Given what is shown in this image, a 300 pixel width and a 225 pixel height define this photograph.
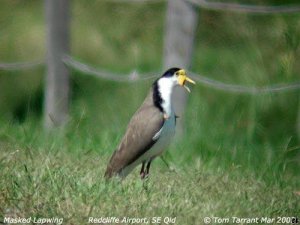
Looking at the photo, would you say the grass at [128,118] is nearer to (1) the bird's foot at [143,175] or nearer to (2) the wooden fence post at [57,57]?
(1) the bird's foot at [143,175]

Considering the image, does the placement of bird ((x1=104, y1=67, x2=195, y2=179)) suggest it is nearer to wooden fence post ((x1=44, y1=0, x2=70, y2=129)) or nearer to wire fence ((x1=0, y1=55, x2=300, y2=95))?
wire fence ((x1=0, y1=55, x2=300, y2=95))

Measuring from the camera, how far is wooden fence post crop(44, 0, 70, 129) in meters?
7.12

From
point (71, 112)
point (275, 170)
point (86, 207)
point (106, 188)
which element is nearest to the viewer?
point (86, 207)

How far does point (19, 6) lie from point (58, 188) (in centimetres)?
567

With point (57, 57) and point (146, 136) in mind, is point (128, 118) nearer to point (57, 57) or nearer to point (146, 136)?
point (57, 57)

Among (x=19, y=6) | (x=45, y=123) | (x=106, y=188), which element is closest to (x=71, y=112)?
(x=45, y=123)

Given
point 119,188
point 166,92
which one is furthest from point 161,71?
point 119,188

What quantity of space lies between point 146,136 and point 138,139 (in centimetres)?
5

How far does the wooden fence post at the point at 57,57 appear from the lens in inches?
280

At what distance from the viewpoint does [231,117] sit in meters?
7.09

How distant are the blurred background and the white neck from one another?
550 mm

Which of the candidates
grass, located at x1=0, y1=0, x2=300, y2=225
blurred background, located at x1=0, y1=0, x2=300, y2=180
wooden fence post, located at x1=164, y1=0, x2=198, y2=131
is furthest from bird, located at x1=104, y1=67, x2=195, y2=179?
wooden fence post, located at x1=164, y1=0, x2=198, y2=131

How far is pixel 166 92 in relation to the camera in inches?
229

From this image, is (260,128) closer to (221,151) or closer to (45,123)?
(221,151)
